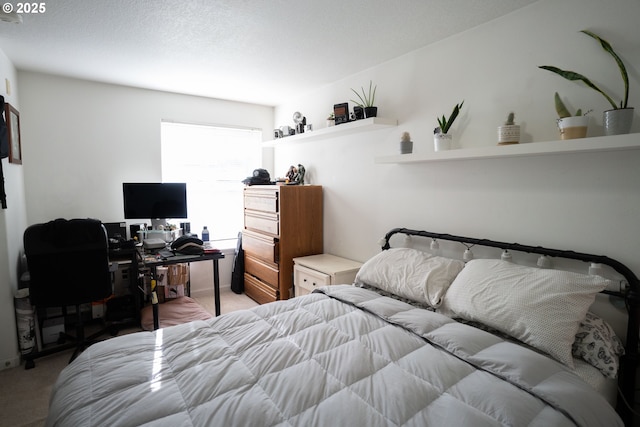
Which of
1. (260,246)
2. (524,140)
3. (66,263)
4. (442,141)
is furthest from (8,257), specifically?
(524,140)

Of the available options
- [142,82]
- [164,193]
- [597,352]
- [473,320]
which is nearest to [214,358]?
[473,320]

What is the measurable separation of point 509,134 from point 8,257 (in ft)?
12.2

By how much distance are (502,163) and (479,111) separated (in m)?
0.41

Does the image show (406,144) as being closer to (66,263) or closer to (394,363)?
(394,363)

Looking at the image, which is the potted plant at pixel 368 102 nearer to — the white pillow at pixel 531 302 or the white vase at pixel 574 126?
the white vase at pixel 574 126

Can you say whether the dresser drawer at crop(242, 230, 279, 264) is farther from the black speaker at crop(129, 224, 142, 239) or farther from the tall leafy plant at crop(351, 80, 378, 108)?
the tall leafy plant at crop(351, 80, 378, 108)

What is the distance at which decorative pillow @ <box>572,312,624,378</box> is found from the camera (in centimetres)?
151

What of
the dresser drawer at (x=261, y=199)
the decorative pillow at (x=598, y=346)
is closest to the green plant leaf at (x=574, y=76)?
the decorative pillow at (x=598, y=346)

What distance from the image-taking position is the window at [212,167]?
412 cm

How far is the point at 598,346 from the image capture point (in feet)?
5.10

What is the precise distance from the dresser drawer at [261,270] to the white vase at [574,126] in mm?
2785

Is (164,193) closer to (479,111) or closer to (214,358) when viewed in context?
(214,358)

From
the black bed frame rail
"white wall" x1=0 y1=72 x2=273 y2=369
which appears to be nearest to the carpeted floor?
"white wall" x1=0 y1=72 x2=273 y2=369

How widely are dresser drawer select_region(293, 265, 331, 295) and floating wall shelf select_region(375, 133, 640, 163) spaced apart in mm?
1341
